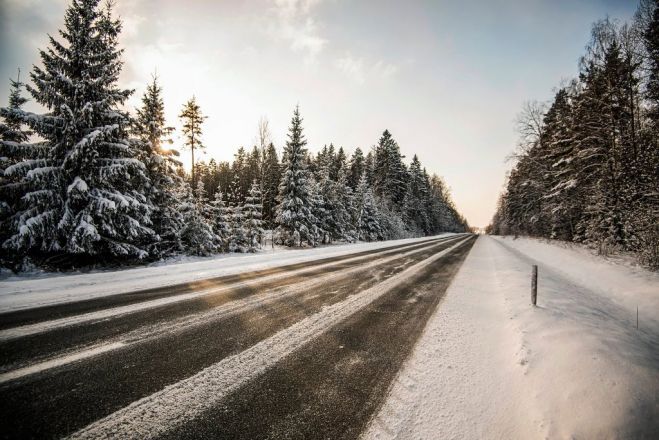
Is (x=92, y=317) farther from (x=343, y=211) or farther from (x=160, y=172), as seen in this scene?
(x=343, y=211)

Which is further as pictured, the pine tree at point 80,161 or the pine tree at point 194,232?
the pine tree at point 194,232

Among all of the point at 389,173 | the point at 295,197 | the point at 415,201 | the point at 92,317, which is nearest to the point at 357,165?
the point at 389,173

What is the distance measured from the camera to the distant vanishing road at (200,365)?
2.16 metres

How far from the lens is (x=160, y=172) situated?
15414 mm

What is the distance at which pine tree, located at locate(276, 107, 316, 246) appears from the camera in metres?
25.5

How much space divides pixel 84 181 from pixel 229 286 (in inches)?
318

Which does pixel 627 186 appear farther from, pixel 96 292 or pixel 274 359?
pixel 96 292

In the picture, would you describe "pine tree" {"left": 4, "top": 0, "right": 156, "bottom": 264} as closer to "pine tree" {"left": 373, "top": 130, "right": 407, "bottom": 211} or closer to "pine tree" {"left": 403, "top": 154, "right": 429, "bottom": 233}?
"pine tree" {"left": 373, "top": 130, "right": 407, "bottom": 211}

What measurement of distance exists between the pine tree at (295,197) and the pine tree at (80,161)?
1429 centimetres

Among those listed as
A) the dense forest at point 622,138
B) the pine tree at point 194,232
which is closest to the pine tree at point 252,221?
the pine tree at point 194,232

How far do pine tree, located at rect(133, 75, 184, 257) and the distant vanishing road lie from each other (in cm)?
1068

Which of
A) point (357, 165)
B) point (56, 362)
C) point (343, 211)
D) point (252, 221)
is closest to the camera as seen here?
point (56, 362)

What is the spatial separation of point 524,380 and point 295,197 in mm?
23716

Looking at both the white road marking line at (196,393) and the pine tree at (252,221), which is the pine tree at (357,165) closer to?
the pine tree at (252,221)
